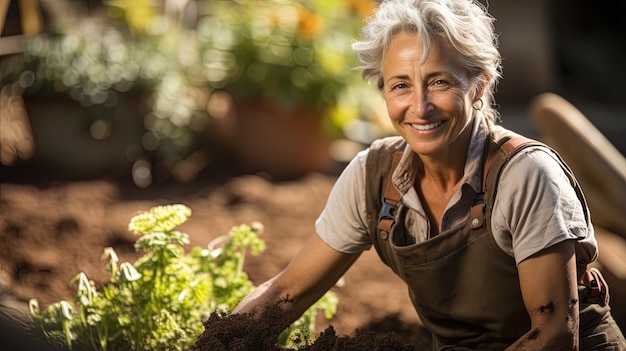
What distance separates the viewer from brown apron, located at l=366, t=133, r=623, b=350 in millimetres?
2271

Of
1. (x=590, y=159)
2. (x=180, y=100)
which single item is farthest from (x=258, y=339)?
(x=180, y=100)

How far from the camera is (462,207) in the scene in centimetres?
233

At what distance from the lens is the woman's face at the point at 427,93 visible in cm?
225

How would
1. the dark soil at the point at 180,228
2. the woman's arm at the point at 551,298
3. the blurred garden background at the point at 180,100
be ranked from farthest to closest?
the blurred garden background at the point at 180,100, the dark soil at the point at 180,228, the woman's arm at the point at 551,298

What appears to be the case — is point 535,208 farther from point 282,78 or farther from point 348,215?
point 282,78

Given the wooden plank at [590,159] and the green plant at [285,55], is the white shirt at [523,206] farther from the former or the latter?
the green plant at [285,55]

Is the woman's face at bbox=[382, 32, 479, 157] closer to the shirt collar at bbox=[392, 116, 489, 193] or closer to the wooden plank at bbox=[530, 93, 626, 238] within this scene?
the shirt collar at bbox=[392, 116, 489, 193]

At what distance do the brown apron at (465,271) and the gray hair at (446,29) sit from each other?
19cm

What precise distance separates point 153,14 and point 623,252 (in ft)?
10.9

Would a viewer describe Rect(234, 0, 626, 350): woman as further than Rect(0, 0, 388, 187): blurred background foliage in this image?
No

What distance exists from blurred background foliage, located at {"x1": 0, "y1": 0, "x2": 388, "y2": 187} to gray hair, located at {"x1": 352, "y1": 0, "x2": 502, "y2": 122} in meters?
3.22

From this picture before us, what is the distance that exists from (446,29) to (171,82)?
3718 millimetres

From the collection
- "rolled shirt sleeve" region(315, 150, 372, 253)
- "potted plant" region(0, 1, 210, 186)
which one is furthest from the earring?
"potted plant" region(0, 1, 210, 186)

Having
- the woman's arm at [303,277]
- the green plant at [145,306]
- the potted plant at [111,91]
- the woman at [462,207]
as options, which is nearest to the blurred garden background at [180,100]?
the potted plant at [111,91]
